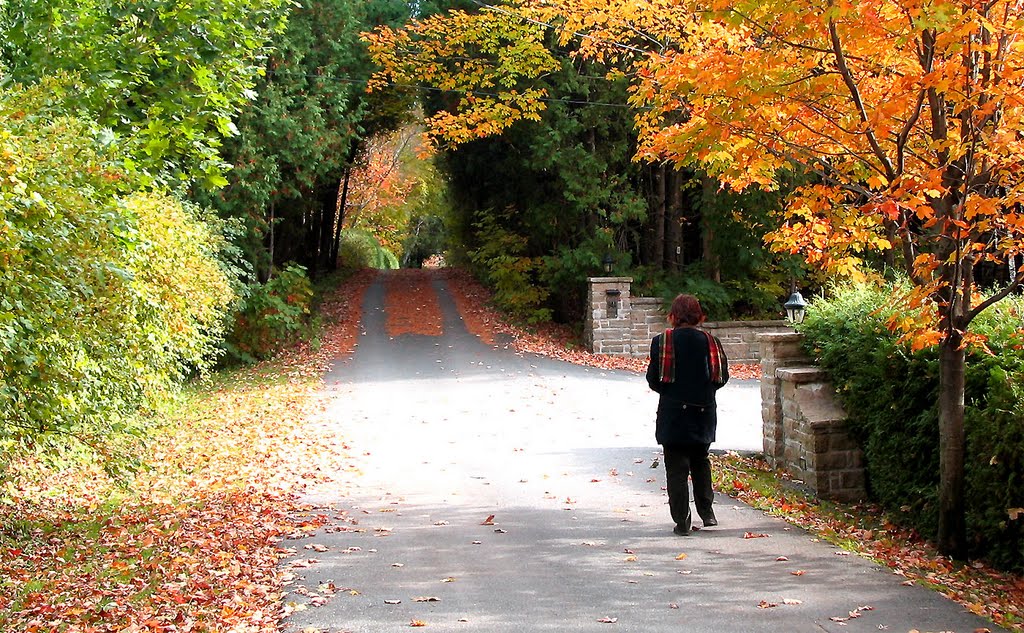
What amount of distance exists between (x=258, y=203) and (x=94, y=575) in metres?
14.5

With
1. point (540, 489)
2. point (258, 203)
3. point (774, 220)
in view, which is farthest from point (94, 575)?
point (774, 220)

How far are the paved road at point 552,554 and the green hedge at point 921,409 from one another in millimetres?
1108

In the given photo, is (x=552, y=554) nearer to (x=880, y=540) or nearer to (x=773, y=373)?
(x=880, y=540)

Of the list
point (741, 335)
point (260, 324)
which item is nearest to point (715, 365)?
point (741, 335)

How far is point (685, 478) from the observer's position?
6934 millimetres

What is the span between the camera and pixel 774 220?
860 inches

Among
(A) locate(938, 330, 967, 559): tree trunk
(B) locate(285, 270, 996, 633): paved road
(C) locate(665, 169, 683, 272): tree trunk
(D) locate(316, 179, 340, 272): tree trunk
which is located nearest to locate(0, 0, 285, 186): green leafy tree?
(B) locate(285, 270, 996, 633): paved road

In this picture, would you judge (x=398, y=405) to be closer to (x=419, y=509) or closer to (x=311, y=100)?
(x=419, y=509)

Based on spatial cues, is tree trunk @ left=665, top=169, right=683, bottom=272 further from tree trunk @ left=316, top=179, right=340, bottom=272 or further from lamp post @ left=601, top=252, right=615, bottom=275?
tree trunk @ left=316, top=179, right=340, bottom=272

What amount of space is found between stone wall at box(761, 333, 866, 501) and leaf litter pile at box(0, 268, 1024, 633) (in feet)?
0.81

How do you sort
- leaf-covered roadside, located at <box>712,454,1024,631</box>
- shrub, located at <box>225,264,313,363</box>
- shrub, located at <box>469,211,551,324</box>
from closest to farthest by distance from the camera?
leaf-covered roadside, located at <box>712,454,1024,631</box>
shrub, located at <box>225,264,313,363</box>
shrub, located at <box>469,211,551,324</box>

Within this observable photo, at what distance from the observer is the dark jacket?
6906 millimetres

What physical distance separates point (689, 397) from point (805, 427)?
265cm

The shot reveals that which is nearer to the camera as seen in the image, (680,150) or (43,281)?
(43,281)
